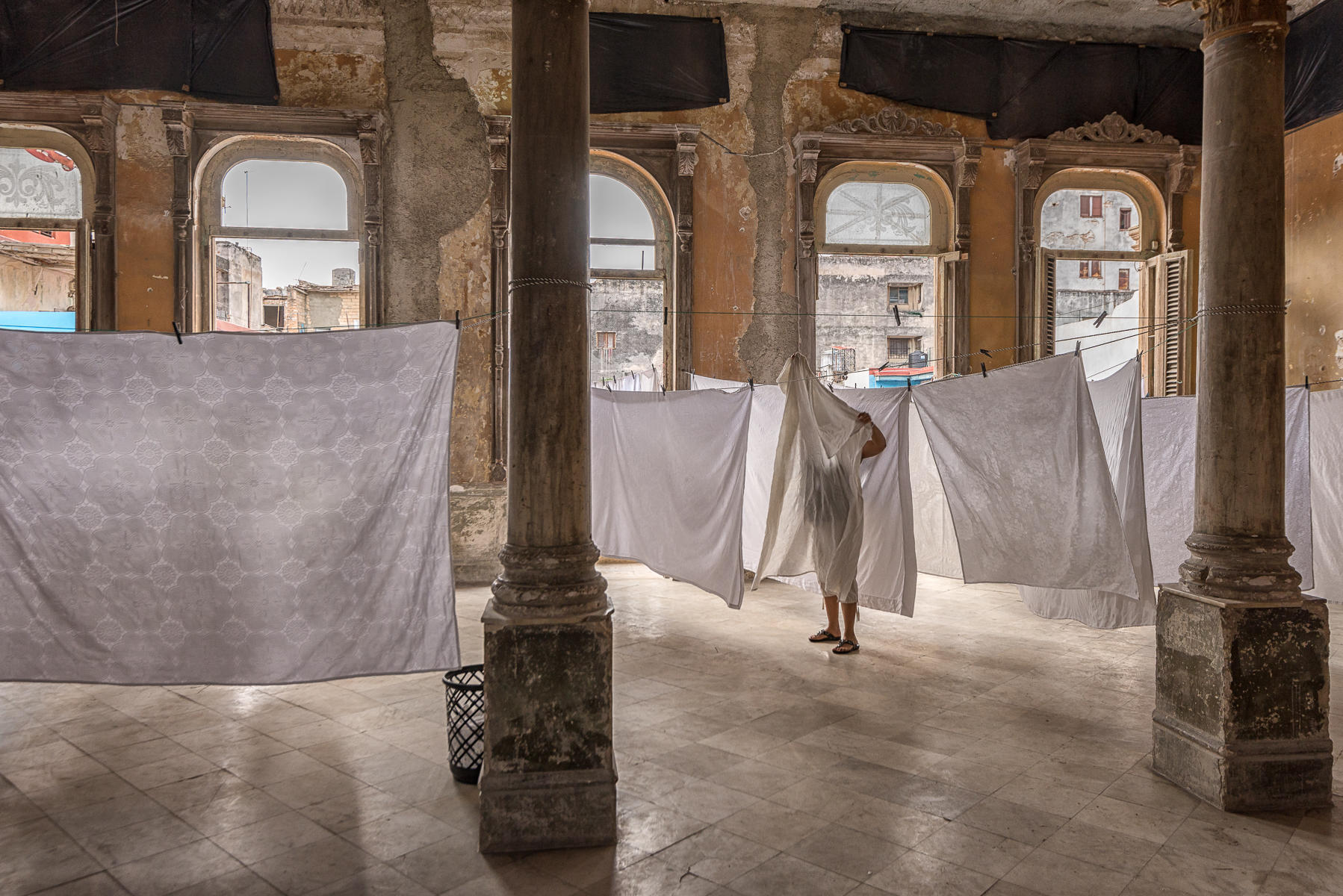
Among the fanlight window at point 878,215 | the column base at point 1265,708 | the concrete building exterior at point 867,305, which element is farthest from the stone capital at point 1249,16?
the concrete building exterior at point 867,305

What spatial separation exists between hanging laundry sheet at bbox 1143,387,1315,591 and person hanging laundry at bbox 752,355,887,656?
1.87 m

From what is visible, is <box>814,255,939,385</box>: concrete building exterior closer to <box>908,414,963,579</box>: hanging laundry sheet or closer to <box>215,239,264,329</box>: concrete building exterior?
<box>215,239,264,329</box>: concrete building exterior

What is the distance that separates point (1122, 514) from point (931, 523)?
5.40 feet

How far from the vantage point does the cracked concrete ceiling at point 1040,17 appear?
28.1 ft

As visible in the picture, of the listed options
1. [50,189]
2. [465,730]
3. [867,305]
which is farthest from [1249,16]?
[867,305]

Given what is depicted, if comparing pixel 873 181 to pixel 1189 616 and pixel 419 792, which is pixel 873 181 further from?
pixel 419 792

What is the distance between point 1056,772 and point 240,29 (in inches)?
348

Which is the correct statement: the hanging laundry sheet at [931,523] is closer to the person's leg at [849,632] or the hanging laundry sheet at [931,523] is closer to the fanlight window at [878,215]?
the person's leg at [849,632]

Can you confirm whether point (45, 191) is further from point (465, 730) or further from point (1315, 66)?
point (1315, 66)

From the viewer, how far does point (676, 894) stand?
261 cm

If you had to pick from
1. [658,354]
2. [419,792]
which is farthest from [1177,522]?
[658,354]

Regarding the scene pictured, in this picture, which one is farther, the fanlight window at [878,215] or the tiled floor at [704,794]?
the fanlight window at [878,215]

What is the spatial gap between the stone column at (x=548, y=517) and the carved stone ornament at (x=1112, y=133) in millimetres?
7425

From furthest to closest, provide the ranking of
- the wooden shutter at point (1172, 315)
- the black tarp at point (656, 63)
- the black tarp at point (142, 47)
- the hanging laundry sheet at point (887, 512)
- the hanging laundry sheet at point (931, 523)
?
1. the wooden shutter at point (1172, 315)
2. the black tarp at point (656, 63)
3. the black tarp at point (142, 47)
4. the hanging laundry sheet at point (931, 523)
5. the hanging laundry sheet at point (887, 512)
